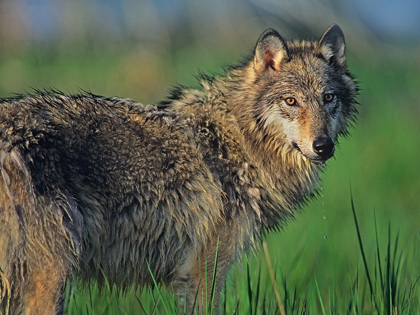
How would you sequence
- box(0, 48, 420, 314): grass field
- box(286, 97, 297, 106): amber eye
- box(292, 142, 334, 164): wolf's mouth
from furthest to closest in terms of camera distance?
box(286, 97, 297, 106): amber eye → box(292, 142, 334, 164): wolf's mouth → box(0, 48, 420, 314): grass field

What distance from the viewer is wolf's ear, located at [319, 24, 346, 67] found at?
4461 millimetres

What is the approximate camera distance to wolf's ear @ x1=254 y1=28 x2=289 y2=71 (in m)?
4.29

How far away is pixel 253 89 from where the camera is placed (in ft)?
14.4

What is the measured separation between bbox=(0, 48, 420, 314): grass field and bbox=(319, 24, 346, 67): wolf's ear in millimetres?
1220

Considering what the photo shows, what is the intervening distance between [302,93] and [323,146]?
432mm

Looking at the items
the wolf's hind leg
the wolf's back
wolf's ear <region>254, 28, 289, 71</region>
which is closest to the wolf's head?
wolf's ear <region>254, 28, 289, 71</region>

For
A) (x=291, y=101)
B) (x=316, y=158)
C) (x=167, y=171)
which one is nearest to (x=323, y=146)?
(x=316, y=158)

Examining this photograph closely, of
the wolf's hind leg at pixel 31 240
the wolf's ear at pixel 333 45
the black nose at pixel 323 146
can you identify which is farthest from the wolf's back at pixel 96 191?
the wolf's ear at pixel 333 45

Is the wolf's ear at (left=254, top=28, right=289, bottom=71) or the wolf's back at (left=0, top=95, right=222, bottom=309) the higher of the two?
the wolf's ear at (left=254, top=28, right=289, bottom=71)

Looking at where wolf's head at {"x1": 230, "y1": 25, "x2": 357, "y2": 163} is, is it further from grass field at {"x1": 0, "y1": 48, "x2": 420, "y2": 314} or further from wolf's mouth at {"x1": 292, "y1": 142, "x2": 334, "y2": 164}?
grass field at {"x1": 0, "y1": 48, "x2": 420, "y2": 314}

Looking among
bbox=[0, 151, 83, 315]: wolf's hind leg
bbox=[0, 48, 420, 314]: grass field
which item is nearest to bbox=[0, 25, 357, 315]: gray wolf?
bbox=[0, 151, 83, 315]: wolf's hind leg

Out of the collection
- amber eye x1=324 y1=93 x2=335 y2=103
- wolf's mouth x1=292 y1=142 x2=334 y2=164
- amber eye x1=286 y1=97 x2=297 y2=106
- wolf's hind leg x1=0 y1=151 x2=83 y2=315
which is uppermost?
amber eye x1=324 y1=93 x2=335 y2=103

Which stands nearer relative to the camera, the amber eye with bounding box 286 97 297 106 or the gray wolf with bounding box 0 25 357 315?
the gray wolf with bounding box 0 25 357 315

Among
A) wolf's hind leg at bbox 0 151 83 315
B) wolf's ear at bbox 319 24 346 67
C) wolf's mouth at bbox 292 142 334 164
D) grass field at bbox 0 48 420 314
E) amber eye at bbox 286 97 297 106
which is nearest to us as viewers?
wolf's hind leg at bbox 0 151 83 315
